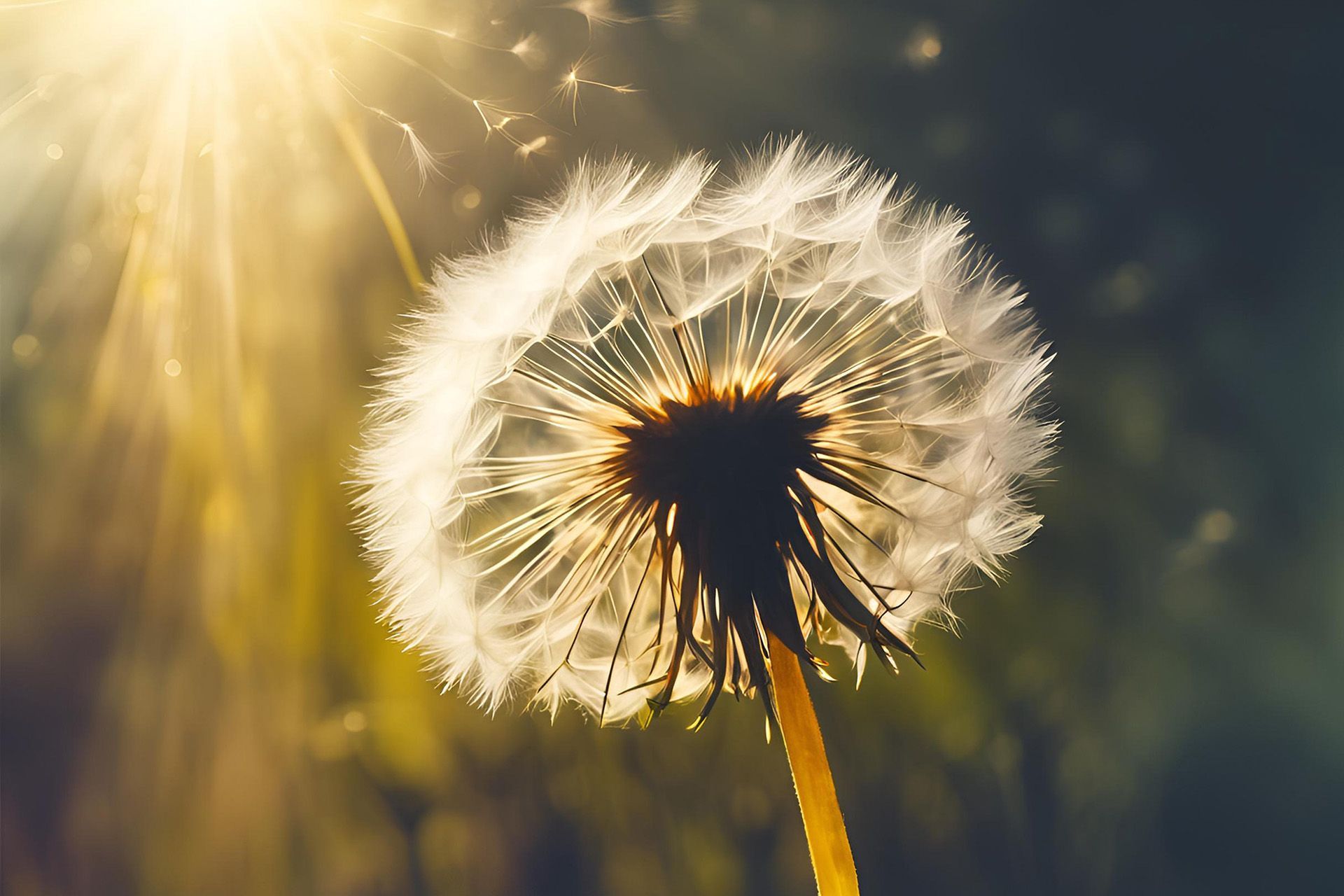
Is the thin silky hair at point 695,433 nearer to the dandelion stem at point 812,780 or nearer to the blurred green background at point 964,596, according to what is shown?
the dandelion stem at point 812,780

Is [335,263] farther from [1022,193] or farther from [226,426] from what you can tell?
[1022,193]

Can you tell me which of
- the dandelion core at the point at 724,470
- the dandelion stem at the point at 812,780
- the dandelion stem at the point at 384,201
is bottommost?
the dandelion stem at the point at 812,780

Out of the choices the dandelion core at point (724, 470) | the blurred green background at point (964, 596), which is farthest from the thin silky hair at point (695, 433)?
the blurred green background at point (964, 596)

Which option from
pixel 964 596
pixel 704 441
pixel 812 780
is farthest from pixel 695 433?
pixel 964 596

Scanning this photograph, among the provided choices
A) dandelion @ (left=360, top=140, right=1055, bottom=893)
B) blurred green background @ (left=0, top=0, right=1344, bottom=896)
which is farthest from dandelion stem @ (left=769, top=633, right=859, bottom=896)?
blurred green background @ (left=0, top=0, right=1344, bottom=896)

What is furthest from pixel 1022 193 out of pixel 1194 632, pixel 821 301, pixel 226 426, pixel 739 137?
pixel 226 426

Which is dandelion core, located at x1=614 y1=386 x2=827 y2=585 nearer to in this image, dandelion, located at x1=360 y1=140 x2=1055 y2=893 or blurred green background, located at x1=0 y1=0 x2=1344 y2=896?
dandelion, located at x1=360 y1=140 x2=1055 y2=893

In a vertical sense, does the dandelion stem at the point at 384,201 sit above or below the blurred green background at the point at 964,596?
above
